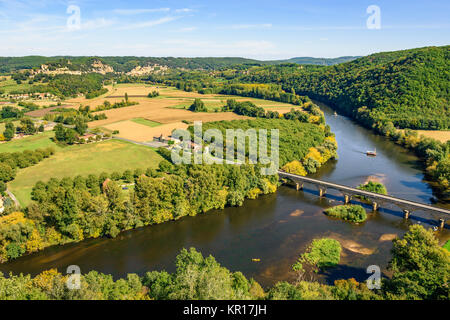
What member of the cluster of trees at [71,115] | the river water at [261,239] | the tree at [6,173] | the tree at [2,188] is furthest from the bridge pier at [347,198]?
the cluster of trees at [71,115]

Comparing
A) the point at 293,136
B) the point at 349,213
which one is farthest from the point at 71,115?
the point at 349,213

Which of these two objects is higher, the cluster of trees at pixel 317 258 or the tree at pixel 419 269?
the tree at pixel 419 269

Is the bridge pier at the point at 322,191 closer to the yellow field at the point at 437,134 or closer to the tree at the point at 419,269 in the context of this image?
the tree at the point at 419,269

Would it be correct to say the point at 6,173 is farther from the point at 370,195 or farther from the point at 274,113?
the point at 274,113

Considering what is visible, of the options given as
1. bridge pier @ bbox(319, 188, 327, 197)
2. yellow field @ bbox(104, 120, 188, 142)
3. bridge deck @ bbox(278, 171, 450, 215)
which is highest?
yellow field @ bbox(104, 120, 188, 142)

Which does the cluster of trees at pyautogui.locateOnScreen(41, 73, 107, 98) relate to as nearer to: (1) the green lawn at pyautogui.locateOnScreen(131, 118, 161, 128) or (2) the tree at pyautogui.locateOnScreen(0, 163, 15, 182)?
(1) the green lawn at pyautogui.locateOnScreen(131, 118, 161, 128)

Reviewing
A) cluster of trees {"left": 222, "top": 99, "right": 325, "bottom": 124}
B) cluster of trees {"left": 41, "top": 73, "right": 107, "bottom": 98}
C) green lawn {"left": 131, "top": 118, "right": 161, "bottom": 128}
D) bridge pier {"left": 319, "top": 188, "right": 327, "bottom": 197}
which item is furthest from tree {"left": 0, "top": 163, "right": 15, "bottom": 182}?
cluster of trees {"left": 41, "top": 73, "right": 107, "bottom": 98}
